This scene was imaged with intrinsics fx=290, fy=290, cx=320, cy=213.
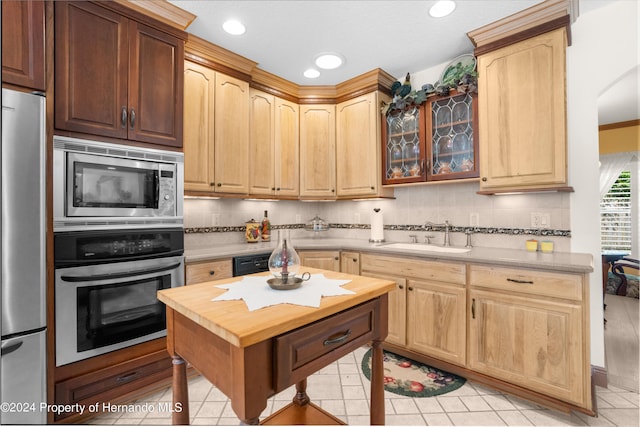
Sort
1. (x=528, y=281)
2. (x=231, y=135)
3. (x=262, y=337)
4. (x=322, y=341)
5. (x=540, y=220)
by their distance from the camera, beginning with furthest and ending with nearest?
(x=231, y=135) < (x=540, y=220) < (x=528, y=281) < (x=322, y=341) < (x=262, y=337)

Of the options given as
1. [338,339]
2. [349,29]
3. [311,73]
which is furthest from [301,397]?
[311,73]

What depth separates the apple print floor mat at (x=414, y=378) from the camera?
2068mm

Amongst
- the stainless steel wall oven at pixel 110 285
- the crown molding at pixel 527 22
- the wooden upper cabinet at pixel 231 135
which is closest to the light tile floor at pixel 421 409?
the stainless steel wall oven at pixel 110 285

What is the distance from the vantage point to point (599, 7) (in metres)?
2.11

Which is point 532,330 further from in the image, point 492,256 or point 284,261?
point 284,261

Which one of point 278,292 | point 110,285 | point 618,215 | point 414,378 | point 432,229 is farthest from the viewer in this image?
point 618,215

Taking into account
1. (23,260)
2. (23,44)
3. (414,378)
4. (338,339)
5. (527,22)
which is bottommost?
(414,378)

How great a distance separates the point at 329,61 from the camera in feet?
9.09

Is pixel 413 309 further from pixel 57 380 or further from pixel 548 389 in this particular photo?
pixel 57 380

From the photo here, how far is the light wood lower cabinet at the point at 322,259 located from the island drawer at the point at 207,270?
779mm

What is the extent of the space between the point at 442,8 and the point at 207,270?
2606mm

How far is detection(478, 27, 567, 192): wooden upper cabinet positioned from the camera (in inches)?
79.6

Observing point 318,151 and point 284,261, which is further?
point 318,151

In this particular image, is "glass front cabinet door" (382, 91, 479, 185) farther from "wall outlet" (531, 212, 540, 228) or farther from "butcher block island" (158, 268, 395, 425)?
"butcher block island" (158, 268, 395, 425)
